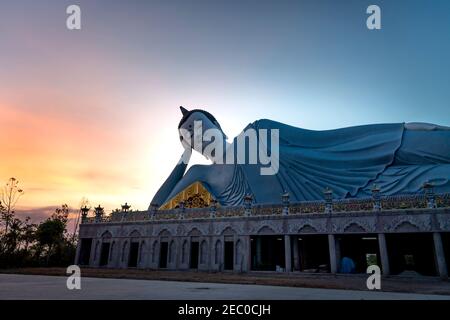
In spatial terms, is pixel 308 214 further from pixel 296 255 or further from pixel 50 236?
pixel 50 236

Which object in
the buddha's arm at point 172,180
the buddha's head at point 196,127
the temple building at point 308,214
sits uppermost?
the buddha's head at point 196,127

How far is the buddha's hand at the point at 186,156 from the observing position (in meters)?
34.2

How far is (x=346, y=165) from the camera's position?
23.8 m

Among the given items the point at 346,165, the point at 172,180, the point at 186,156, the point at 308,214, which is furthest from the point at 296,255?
the point at 186,156

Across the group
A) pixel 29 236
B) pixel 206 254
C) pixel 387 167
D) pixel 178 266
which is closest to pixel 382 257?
pixel 387 167

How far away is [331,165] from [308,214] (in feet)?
19.8

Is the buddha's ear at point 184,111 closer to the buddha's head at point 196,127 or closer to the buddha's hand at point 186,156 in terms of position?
the buddha's head at point 196,127

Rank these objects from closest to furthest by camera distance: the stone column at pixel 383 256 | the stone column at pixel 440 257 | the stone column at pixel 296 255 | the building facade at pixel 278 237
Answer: the stone column at pixel 440 257
the stone column at pixel 383 256
the building facade at pixel 278 237
the stone column at pixel 296 255

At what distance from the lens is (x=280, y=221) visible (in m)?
20.5

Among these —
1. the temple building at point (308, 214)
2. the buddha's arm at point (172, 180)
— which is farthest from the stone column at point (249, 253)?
the buddha's arm at point (172, 180)

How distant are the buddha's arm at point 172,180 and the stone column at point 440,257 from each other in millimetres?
22622

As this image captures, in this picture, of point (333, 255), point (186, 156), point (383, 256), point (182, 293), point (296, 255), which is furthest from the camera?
point (186, 156)
